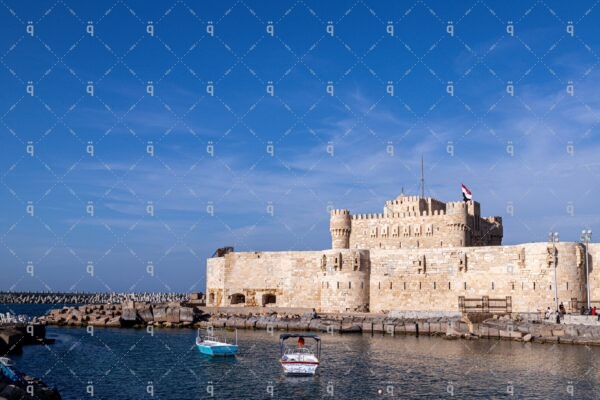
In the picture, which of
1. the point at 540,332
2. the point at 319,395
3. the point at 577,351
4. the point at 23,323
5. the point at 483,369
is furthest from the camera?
the point at 23,323

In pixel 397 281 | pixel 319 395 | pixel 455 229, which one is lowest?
pixel 319 395

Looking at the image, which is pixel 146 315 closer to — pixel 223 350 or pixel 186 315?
pixel 186 315

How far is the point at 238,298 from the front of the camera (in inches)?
2109

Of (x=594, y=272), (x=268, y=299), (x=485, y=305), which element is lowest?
(x=485, y=305)

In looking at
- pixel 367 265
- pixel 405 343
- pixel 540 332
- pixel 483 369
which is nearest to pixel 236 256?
pixel 367 265

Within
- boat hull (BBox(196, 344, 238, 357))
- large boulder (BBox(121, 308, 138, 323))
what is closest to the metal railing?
boat hull (BBox(196, 344, 238, 357))

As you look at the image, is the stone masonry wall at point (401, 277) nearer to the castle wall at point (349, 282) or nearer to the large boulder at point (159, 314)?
the castle wall at point (349, 282)

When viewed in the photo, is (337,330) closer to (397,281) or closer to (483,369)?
(397,281)

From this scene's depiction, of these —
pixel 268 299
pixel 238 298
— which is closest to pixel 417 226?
pixel 268 299

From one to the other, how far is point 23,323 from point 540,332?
→ 94.8 ft

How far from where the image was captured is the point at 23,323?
3959cm

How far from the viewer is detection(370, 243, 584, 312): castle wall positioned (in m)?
38.9

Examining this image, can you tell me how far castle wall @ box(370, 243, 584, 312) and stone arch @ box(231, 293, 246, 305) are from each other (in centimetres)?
1191

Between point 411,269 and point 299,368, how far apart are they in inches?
812
